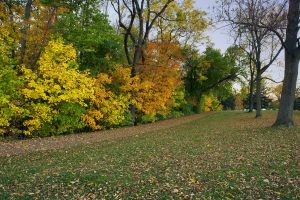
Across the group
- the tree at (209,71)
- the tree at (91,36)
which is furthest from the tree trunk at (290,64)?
the tree at (209,71)

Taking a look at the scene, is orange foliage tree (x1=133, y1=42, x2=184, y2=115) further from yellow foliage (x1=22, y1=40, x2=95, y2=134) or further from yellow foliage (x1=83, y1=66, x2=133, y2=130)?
yellow foliage (x1=22, y1=40, x2=95, y2=134)

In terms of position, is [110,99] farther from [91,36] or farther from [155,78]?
[155,78]

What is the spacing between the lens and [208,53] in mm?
44906

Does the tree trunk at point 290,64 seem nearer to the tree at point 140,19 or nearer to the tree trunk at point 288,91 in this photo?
the tree trunk at point 288,91

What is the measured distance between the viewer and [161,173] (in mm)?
7723

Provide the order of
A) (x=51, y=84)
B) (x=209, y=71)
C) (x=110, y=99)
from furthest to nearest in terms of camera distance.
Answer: (x=209, y=71)
(x=110, y=99)
(x=51, y=84)

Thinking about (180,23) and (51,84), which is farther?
(180,23)

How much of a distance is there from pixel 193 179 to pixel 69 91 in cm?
1167

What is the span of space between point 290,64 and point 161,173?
10.8 metres

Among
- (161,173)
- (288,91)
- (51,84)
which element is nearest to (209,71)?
(288,91)

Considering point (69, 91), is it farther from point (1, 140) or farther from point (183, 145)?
point (183, 145)

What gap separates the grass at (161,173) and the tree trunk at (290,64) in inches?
185

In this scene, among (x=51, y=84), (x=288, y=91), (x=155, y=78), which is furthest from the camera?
(x=155, y=78)

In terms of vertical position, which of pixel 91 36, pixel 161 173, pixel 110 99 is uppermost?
pixel 91 36
